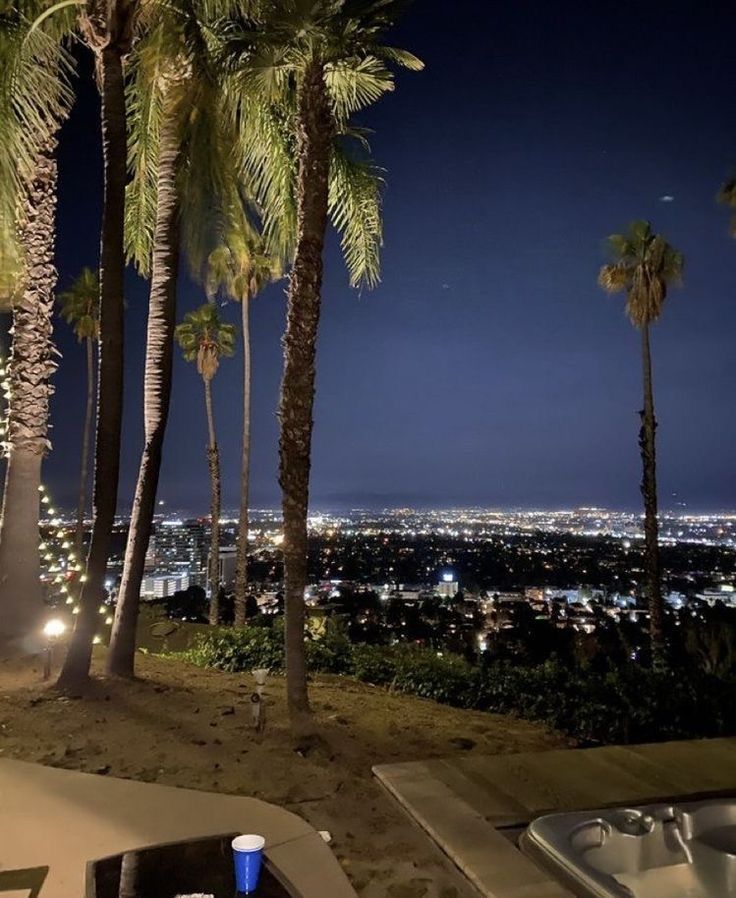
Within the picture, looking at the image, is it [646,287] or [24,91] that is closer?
[24,91]

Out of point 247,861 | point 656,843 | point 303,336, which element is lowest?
point 656,843

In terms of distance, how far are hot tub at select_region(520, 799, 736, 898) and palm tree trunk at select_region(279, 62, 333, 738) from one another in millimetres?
3118

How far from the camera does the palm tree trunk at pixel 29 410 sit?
10016 mm

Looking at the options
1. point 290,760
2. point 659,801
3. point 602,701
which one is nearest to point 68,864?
point 290,760

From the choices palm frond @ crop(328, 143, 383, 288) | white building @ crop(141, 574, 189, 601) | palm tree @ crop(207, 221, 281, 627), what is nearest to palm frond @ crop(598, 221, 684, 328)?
palm tree @ crop(207, 221, 281, 627)

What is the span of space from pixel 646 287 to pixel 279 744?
15999mm

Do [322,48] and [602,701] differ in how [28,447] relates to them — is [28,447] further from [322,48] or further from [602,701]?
[602,701]

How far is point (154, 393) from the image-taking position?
30.6ft

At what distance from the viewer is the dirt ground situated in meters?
4.80

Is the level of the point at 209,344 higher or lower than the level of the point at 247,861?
higher

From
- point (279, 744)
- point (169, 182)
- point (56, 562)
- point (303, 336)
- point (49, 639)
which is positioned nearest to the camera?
point (279, 744)

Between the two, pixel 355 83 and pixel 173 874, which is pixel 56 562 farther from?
pixel 173 874

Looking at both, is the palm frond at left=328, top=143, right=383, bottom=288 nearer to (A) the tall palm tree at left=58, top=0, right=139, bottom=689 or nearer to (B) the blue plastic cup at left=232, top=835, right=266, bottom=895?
(A) the tall palm tree at left=58, top=0, right=139, bottom=689

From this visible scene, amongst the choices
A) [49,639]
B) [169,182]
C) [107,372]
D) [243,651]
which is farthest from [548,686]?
[169,182]
